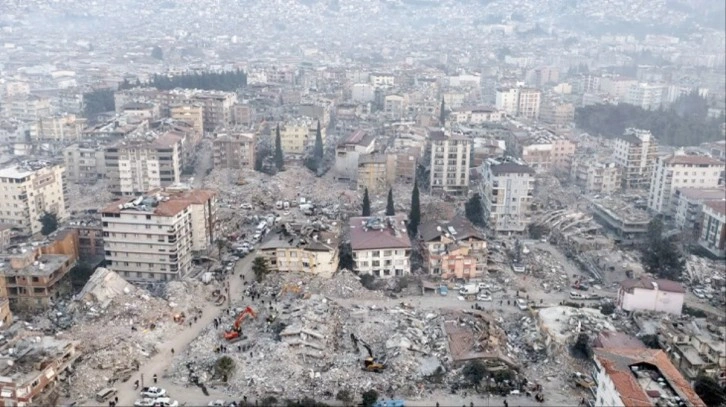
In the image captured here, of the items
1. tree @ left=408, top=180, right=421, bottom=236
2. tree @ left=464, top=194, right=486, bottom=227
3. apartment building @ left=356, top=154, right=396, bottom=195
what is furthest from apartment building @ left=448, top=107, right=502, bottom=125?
tree @ left=408, top=180, right=421, bottom=236

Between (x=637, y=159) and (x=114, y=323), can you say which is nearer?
(x=114, y=323)

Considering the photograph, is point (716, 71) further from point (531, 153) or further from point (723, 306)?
point (723, 306)

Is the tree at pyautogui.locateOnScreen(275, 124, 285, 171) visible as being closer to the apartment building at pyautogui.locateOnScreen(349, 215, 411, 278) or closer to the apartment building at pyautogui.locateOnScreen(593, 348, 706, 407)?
the apartment building at pyautogui.locateOnScreen(349, 215, 411, 278)

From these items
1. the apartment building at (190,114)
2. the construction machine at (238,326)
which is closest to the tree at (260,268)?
the construction machine at (238,326)

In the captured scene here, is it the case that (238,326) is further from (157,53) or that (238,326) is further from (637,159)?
(157,53)

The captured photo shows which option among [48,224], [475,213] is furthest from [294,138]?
[48,224]

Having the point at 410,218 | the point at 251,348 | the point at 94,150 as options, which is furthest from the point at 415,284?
the point at 94,150

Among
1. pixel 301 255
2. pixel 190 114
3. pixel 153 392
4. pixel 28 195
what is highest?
pixel 190 114
